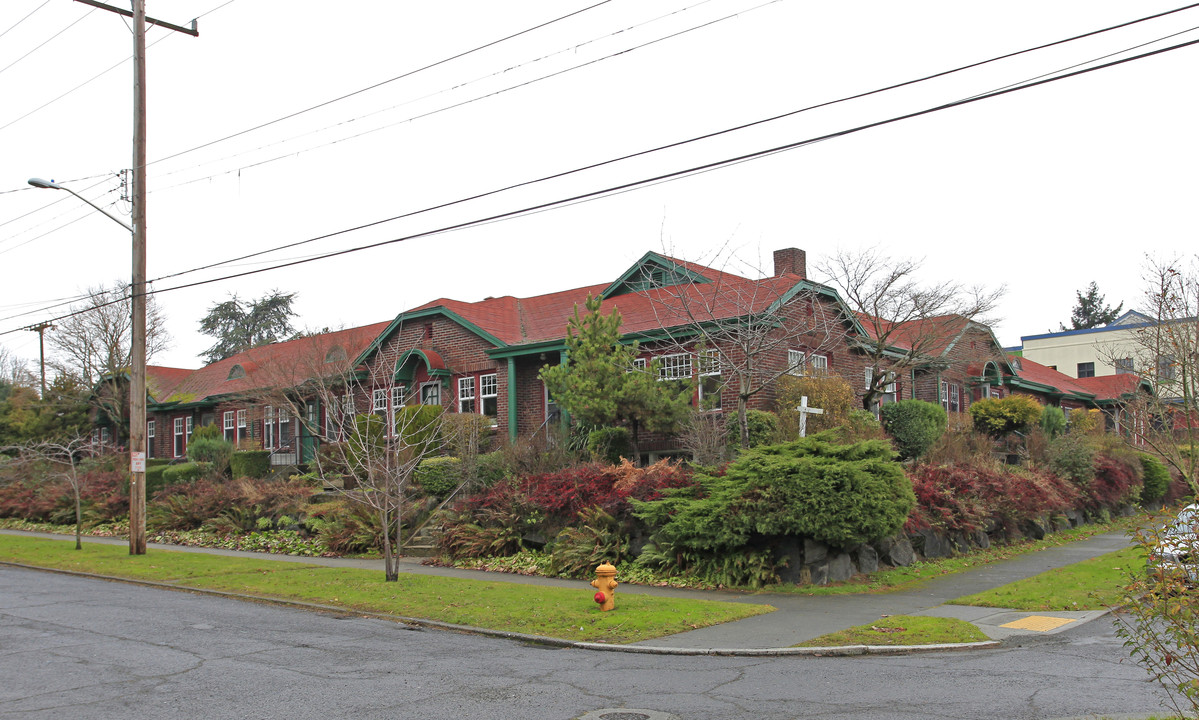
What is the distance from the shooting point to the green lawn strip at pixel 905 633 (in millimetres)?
10203

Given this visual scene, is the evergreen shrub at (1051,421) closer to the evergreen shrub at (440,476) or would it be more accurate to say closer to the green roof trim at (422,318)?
the green roof trim at (422,318)

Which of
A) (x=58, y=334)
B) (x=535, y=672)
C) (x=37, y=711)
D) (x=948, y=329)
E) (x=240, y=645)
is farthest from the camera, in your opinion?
(x=58, y=334)

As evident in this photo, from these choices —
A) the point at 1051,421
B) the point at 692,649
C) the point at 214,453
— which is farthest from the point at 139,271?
the point at 1051,421

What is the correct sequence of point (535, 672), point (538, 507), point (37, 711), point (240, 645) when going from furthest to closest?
point (538, 507)
point (240, 645)
point (535, 672)
point (37, 711)

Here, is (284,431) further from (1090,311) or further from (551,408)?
(1090,311)

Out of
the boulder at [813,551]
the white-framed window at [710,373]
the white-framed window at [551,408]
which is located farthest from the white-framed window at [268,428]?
the boulder at [813,551]

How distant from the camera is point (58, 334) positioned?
41156 millimetres

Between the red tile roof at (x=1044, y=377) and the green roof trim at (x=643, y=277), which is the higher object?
the green roof trim at (x=643, y=277)

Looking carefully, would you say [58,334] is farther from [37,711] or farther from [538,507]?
[37,711]

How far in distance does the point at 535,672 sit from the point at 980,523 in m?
12.4

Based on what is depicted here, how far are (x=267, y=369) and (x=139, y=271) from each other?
13.1m

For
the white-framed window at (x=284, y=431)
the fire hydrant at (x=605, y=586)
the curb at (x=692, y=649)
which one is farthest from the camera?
the white-framed window at (x=284, y=431)

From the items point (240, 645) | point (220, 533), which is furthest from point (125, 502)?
point (240, 645)

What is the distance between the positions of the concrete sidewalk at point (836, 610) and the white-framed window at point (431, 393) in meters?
10.7
